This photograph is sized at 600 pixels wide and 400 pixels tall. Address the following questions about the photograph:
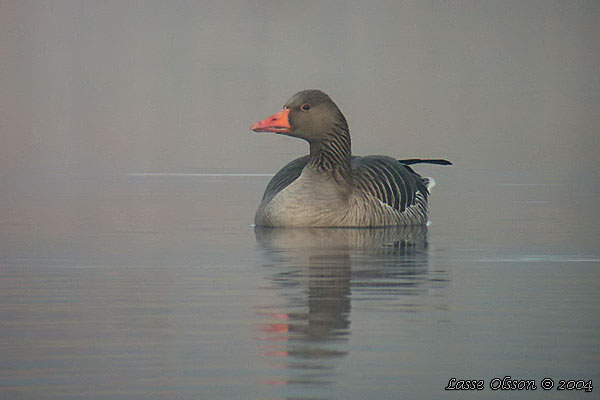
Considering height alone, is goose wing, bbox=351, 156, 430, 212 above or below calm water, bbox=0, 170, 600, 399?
above

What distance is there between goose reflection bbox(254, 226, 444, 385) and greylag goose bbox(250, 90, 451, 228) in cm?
22

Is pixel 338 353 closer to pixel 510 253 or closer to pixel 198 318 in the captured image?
pixel 198 318

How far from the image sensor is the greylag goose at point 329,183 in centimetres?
1352

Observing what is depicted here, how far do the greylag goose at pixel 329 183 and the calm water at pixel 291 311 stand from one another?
0.33 meters

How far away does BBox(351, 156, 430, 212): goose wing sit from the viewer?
45.6ft

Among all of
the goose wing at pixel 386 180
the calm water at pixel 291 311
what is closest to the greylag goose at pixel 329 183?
the goose wing at pixel 386 180

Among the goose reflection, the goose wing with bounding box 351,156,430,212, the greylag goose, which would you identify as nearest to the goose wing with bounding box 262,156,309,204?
the greylag goose

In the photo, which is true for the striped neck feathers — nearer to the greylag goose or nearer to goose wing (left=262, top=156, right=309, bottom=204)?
the greylag goose

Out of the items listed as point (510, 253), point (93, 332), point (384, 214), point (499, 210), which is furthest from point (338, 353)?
point (499, 210)

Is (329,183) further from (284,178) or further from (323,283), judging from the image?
(323,283)

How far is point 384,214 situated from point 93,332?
8075 millimetres

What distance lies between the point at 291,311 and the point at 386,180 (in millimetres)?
7477

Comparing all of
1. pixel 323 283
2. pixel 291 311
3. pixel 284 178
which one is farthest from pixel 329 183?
pixel 291 311

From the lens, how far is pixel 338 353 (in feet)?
17.7
